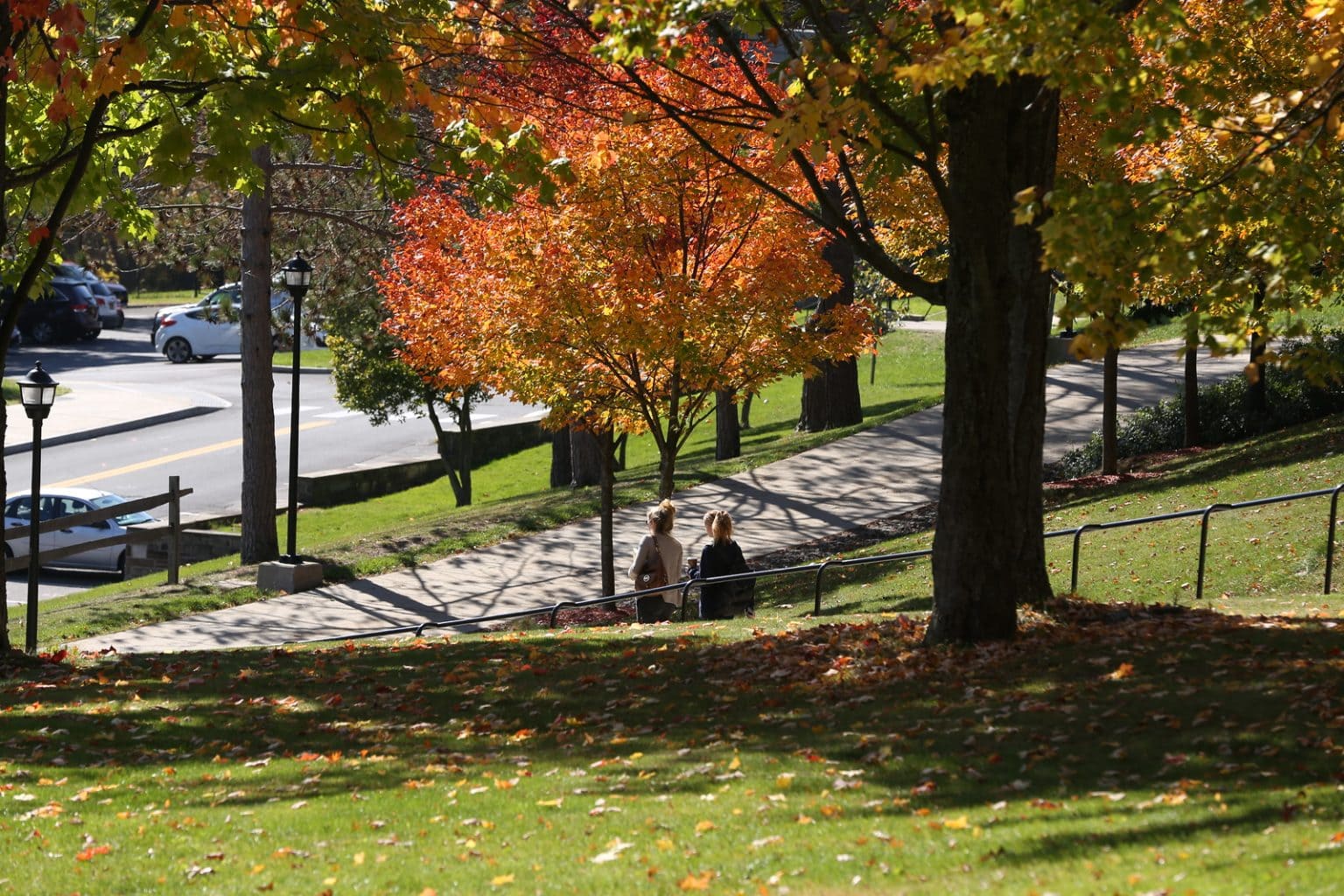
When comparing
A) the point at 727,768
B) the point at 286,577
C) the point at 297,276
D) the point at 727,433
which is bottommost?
the point at 286,577

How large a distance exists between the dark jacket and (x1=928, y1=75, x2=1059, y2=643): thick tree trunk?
12.7ft

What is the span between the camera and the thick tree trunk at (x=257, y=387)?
61.9ft

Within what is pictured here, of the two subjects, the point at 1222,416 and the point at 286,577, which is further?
the point at 1222,416

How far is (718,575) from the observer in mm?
12773

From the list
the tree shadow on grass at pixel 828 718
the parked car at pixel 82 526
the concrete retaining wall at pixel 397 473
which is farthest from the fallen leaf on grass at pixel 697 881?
the concrete retaining wall at pixel 397 473

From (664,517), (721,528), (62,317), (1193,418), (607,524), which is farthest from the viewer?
(62,317)

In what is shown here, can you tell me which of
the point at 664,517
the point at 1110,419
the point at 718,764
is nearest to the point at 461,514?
the point at 1110,419

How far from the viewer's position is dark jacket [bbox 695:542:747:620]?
1270cm

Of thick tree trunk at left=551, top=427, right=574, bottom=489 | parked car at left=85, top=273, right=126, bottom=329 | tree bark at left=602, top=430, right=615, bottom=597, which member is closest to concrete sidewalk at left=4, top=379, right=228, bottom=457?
thick tree trunk at left=551, top=427, right=574, bottom=489

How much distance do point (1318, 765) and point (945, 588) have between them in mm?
3227

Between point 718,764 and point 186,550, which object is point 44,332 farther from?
point 718,764

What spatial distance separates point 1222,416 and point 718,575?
13199 mm

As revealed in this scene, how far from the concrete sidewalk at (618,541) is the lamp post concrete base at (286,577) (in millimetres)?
243

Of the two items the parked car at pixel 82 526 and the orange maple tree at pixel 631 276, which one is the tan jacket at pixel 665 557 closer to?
the orange maple tree at pixel 631 276
